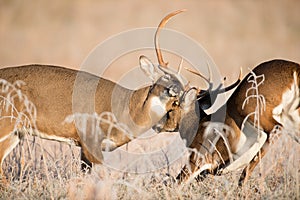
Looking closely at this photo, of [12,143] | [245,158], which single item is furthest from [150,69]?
[12,143]

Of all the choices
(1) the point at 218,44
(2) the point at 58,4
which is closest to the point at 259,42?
(1) the point at 218,44

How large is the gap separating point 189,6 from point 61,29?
9.15 m

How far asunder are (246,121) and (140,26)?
87.1ft

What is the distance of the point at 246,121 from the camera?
7.33 m

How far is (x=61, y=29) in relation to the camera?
Answer: 3656cm

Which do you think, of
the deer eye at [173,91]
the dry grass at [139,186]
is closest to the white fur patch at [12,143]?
the dry grass at [139,186]

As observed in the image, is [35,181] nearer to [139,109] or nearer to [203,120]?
[139,109]

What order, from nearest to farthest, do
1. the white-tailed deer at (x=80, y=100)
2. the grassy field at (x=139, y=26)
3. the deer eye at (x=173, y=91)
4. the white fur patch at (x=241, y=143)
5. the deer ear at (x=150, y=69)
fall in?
the grassy field at (x=139, y=26) → the white fur patch at (x=241, y=143) → the white-tailed deer at (x=80, y=100) → the deer eye at (x=173, y=91) → the deer ear at (x=150, y=69)

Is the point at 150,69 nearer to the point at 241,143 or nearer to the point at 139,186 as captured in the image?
the point at 241,143

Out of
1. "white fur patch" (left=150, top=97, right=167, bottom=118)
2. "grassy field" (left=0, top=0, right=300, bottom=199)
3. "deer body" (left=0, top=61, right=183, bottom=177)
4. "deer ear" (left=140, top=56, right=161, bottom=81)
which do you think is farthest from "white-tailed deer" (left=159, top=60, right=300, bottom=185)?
"deer ear" (left=140, top=56, right=161, bottom=81)

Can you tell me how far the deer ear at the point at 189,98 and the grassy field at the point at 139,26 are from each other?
82 cm

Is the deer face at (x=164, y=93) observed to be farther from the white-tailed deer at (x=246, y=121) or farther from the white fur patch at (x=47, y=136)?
the white fur patch at (x=47, y=136)

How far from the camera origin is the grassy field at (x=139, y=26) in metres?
6.38

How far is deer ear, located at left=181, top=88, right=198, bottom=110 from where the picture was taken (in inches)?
310
